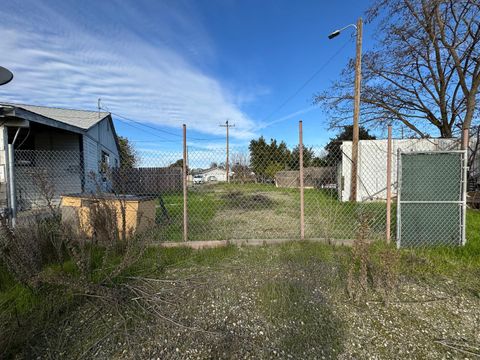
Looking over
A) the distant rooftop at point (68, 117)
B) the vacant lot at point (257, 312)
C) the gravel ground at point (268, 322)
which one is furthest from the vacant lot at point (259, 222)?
the distant rooftop at point (68, 117)

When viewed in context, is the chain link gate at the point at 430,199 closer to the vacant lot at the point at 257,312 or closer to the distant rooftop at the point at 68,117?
the vacant lot at the point at 257,312

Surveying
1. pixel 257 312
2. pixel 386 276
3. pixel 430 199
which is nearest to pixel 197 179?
pixel 257 312

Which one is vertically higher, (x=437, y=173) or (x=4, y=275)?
(x=437, y=173)

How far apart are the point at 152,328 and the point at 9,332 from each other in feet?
4.10

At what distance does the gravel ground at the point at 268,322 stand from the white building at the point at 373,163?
885 centimetres

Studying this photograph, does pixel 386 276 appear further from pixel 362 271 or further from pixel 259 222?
pixel 259 222

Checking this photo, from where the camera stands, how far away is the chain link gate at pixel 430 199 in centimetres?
404

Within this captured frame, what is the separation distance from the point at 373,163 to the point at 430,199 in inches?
330

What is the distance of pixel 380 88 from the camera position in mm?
16391

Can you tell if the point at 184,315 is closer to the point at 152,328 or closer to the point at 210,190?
the point at 152,328

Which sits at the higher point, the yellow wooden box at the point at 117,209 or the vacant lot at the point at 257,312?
the yellow wooden box at the point at 117,209

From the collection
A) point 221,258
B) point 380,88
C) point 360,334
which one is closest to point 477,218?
point 360,334

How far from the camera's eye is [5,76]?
10.3 ft

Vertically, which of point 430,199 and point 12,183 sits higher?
point 12,183
